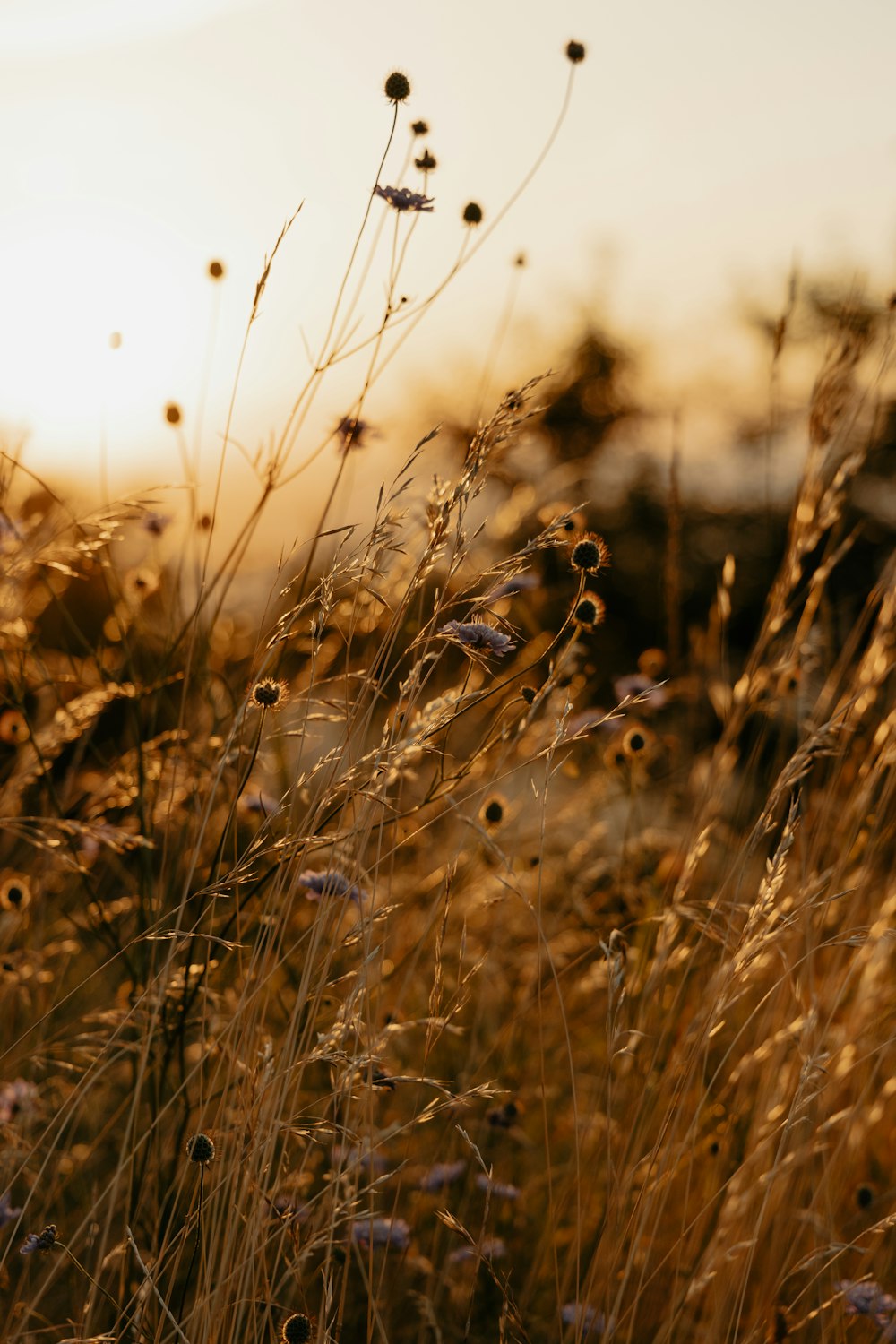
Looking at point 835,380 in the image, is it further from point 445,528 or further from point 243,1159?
point 243,1159

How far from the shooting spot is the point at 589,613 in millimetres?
1447

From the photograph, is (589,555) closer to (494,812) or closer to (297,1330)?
(494,812)

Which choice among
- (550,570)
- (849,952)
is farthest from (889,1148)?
(550,570)

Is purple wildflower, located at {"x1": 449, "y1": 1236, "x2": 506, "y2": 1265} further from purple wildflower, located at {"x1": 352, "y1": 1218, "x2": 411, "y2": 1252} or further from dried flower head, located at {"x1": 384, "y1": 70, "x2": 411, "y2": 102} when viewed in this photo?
dried flower head, located at {"x1": 384, "y1": 70, "x2": 411, "y2": 102}

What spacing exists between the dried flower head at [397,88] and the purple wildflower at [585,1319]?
1400mm

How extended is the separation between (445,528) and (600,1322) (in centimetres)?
102

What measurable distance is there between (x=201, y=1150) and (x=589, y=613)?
0.73 metres

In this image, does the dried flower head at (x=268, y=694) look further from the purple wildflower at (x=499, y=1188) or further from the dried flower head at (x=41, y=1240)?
the purple wildflower at (x=499, y=1188)

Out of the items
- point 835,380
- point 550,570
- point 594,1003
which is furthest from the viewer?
point 550,570

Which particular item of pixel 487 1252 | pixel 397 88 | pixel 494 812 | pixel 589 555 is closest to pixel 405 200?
pixel 397 88

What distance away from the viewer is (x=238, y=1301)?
1089mm

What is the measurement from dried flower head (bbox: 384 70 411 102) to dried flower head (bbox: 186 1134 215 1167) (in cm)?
123

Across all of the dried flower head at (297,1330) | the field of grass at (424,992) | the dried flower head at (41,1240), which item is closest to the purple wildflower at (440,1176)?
the field of grass at (424,992)

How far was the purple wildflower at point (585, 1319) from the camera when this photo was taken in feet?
3.91
